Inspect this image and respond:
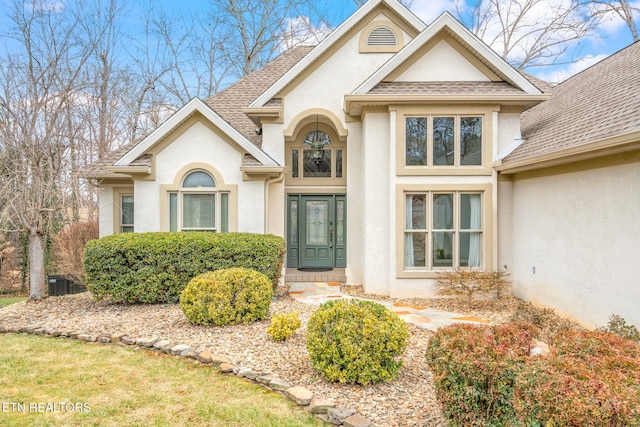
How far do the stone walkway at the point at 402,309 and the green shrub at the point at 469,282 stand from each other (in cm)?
74

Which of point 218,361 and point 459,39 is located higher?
point 459,39

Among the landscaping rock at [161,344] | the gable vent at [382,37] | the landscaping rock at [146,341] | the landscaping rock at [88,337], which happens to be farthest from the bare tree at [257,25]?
the landscaping rock at [161,344]

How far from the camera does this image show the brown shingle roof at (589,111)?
686 centimetres

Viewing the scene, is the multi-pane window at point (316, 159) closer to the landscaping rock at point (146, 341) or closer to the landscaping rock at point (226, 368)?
the landscaping rock at point (146, 341)

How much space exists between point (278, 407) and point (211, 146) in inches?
297

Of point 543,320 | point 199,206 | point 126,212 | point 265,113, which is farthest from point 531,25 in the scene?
point 126,212

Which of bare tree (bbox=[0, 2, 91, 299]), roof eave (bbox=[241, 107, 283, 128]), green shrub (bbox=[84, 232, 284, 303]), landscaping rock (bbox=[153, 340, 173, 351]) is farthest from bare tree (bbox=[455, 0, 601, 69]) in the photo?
landscaping rock (bbox=[153, 340, 173, 351])

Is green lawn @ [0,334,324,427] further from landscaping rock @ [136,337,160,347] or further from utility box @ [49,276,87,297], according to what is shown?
utility box @ [49,276,87,297]

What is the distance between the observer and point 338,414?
13.0 feet

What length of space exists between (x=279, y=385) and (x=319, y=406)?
2.33ft

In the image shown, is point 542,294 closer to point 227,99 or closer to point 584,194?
point 584,194

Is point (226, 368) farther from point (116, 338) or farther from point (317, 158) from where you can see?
point (317, 158)

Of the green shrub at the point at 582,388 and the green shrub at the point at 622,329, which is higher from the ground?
the green shrub at the point at 582,388

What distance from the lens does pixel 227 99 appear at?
13195mm
